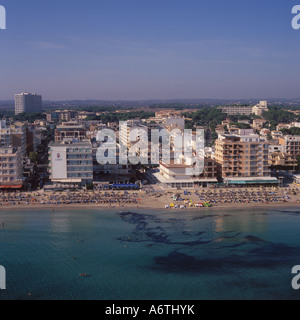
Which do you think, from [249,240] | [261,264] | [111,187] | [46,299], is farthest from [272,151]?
[46,299]

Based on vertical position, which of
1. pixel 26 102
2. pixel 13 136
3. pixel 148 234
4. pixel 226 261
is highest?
pixel 26 102

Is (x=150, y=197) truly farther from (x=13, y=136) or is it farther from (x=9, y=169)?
(x=13, y=136)

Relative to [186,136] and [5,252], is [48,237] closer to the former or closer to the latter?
[5,252]

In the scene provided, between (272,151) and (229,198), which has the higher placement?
(272,151)

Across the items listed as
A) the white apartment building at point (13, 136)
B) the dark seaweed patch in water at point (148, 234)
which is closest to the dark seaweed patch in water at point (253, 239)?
the dark seaweed patch in water at point (148, 234)

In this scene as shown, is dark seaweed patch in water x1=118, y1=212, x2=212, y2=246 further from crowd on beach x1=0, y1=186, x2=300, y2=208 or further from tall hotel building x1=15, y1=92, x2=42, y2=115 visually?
tall hotel building x1=15, y1=92, x2=42, y2=115

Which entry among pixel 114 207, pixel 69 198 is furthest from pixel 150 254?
pixel 69 198

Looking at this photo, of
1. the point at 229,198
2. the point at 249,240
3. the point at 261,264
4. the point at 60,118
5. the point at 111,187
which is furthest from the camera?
the point at 60,118

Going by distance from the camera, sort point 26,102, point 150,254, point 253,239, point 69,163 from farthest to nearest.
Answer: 1. point 26,102
2. point 69,163
3. point 253,239
4. point 150,254
